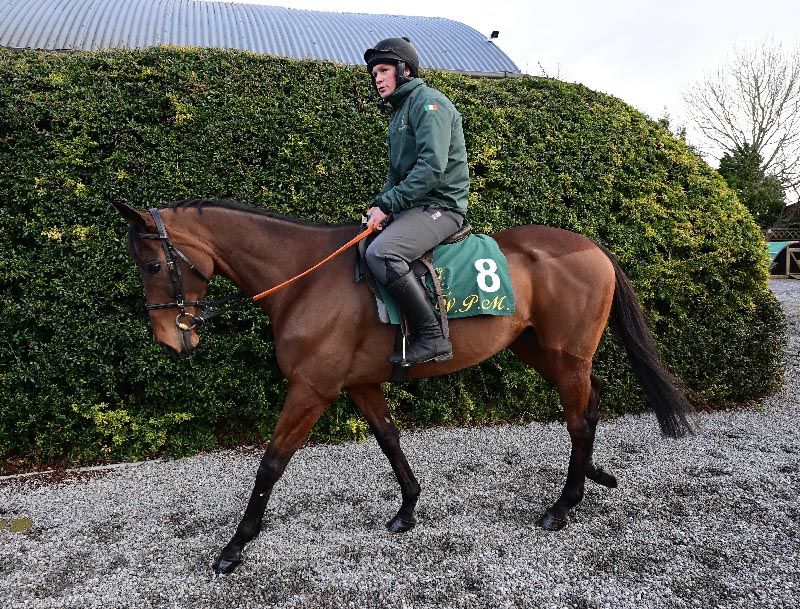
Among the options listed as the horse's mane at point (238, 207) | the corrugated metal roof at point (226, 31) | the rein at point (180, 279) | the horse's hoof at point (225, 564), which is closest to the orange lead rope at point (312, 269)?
the rein at point (180, 279)

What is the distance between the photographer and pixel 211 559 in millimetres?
3094

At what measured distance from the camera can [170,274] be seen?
9.43 ft

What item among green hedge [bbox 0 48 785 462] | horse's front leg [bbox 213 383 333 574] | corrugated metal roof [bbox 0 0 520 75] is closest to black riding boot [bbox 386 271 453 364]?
horse's front leg [bbox 213 383 333 574]

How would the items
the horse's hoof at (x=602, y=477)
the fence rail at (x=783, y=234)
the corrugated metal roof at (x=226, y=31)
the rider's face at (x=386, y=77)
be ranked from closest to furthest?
1. the rider's face at (x=386, y=77)
2. the horse's hoof at (x=602, y=477)
3. the corrugated metal roof at (x=226, y=31)
4. the fence rail at (x=783, y=234)

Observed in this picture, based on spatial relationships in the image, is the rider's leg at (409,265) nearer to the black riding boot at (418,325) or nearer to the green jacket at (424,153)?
the black riding boot at (418,325)

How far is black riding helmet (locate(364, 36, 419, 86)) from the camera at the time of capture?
3004 mm

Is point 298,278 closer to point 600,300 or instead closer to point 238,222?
point 238,222

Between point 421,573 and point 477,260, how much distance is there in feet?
6.16

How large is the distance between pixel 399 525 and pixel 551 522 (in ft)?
3.28

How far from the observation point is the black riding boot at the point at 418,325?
2945 mm

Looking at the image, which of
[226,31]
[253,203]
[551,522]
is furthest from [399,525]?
[226,31]

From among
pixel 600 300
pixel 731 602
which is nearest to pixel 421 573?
pixel 731 602

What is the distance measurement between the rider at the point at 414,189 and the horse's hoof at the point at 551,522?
4.29 feet

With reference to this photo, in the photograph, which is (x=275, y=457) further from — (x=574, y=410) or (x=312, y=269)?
(x=574, y=410)
